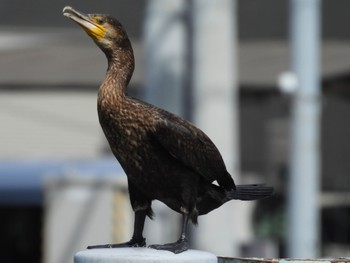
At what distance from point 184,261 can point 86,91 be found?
20.8 m

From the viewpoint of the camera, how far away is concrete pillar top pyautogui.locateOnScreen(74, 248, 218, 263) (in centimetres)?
496

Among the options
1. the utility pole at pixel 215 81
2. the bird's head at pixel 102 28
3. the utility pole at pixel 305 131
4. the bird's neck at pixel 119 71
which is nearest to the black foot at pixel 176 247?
the bird's neck at pixel 119 71

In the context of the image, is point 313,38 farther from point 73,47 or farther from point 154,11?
point 73,47

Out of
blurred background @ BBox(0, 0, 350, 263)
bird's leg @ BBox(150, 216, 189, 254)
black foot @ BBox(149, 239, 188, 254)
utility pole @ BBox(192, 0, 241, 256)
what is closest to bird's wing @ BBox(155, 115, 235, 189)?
bird's leg @ BBox(150, 216, 189, 254)

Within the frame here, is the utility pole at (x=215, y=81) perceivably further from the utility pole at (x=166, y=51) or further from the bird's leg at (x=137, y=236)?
the bird's leg at (x=137, y=236)

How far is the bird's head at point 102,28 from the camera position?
516 cm

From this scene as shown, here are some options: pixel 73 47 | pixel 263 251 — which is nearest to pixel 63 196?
pixel 263 251

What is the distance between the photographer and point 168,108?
1359cm

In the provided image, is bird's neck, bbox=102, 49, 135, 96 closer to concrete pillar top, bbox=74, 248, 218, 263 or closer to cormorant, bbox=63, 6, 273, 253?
cormorant, bbox=63, 6, 273, 253

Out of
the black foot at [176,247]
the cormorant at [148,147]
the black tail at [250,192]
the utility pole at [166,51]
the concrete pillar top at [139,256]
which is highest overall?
the utility pole at [166,51]

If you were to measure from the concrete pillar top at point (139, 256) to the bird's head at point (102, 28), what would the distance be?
85 cm

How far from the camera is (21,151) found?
26.4 metres

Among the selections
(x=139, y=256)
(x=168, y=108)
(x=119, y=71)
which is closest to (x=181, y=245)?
(x=139, y=256)

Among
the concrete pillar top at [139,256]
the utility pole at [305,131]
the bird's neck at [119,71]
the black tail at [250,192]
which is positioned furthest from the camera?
the utility pole at [305,131]
